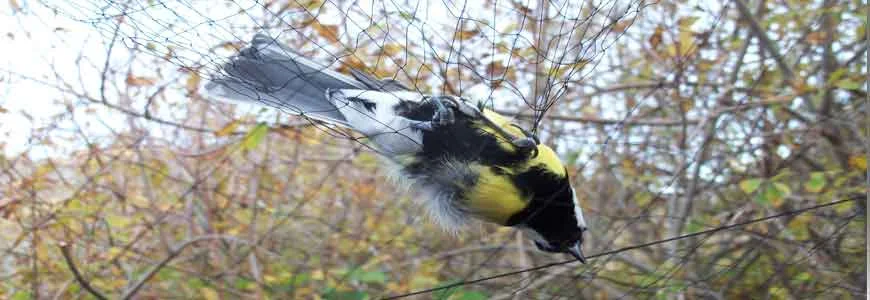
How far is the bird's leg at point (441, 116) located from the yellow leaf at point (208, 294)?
1558mm

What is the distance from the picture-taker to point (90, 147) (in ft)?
8.76

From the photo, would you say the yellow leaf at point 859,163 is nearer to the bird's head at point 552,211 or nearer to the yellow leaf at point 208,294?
the bird's head at point 552,211

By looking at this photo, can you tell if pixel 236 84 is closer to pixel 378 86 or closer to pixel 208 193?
pixel 378 86

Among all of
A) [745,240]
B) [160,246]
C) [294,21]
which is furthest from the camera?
[160,246]

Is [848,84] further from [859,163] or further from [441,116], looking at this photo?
[441,116]

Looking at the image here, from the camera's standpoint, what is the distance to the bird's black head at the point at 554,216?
1.55 m

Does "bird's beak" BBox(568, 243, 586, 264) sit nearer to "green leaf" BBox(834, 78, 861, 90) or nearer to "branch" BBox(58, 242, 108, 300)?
"green leaf" BBox(834, 78, 861, 90)

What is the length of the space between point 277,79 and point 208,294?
1.56m

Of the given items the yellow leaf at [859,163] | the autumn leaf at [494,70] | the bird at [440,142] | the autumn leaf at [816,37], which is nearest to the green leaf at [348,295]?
the autumn leaf at [494,70]

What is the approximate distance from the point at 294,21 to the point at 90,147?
3.73 ft

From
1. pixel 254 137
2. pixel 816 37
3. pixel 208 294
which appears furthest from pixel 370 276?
pixel 816 37

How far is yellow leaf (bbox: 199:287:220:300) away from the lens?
106 inches

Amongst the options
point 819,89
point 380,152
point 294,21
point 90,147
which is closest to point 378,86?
point 380,152

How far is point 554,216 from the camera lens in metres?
1.57
